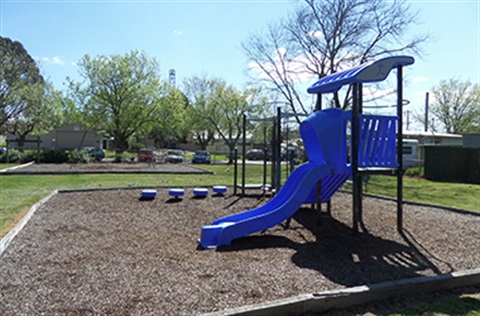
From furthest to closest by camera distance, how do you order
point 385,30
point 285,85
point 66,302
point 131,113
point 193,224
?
point 131,113 → point 285,85 → point 385,30 → point 193,224 → point 66,302

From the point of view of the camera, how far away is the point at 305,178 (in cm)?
632

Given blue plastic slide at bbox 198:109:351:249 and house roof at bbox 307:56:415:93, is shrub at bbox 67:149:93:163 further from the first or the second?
house roof at bbox 307:56:415:93

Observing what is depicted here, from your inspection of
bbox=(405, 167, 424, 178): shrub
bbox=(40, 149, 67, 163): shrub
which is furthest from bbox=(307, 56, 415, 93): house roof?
bbox=(40, 149, 67, 163): shrub

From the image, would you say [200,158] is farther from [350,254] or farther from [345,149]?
[350,254]

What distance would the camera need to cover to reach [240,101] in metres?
42.6

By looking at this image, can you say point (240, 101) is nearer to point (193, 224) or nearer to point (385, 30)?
point (385, 30)

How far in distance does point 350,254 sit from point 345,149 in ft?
6.52

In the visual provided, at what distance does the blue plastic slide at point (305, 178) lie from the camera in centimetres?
578

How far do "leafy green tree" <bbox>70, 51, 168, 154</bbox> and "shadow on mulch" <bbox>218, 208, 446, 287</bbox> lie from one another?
1303 inches

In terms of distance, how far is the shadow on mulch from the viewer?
453 cm

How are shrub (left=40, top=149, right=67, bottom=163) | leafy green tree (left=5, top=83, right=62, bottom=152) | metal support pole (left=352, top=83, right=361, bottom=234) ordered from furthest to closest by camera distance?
leafy green tree (left=5, top=83, right=62, bottom=152)
shrub (left=40, top=149, right=67, bottom=163)
metal support pole (left=352, top=83, right=361, bottom=234)

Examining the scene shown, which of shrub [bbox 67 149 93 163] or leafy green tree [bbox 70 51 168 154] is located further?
leafy green tree [bbox 70 51 168 154]

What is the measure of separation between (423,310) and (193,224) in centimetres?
452

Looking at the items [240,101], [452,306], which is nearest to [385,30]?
[240,101]
